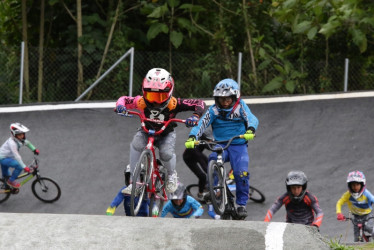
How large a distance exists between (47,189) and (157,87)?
5852 mm

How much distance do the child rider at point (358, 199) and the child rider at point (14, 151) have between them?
18.7ft

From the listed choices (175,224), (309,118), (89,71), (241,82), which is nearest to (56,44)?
(89,71)

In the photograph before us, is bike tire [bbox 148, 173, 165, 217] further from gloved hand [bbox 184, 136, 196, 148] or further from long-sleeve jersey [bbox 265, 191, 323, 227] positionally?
long-sleeve jersey [bbox 265, 191, 323, 227]

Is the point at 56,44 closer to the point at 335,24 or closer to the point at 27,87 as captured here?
the point at 27,87

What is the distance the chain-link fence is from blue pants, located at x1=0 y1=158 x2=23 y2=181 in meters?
3.14

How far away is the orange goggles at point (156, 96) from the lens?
8.49 meters

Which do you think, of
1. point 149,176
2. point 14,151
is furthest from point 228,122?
point 14,151

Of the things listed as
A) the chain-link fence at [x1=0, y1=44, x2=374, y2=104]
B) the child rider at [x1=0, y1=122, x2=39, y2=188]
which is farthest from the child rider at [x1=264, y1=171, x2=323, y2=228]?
the chain-link fence at [x1=0, y1=44, x2=374, y2=104]

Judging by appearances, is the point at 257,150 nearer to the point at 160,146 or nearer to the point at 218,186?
the point at 218,186

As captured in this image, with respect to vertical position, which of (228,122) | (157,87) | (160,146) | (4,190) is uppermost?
(157,87)

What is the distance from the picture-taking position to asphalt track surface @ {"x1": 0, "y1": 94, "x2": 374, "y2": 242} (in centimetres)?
1362

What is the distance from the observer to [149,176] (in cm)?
833

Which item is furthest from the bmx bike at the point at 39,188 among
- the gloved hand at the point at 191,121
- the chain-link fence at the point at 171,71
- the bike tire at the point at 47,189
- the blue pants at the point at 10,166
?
the gloved hand at the point at 191,121

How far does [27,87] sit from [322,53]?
8.40 meters
